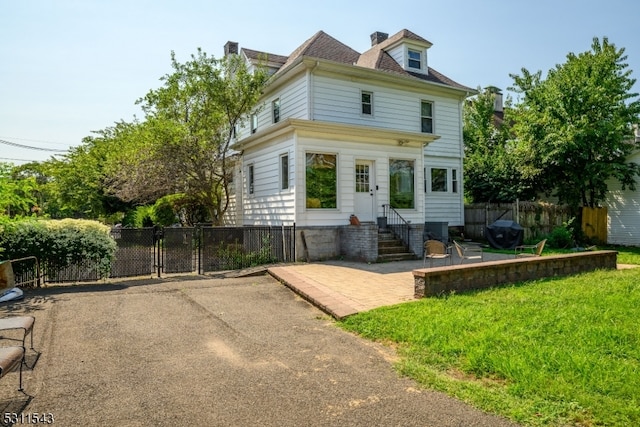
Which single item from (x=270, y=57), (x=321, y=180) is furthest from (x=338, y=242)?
(x=270, y=57)

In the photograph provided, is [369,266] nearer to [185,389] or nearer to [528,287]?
[528,287]

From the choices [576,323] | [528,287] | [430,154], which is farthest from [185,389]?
[430,154]

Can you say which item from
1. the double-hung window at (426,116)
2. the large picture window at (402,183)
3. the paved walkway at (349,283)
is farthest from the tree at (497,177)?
the paved walkway at (349,283)

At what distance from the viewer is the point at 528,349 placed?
458 centimetres

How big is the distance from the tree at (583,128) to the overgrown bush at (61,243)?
17381 millimetres

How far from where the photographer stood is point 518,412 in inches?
131

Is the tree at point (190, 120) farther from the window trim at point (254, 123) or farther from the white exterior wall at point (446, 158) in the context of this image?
the white exterior wall at point (446, 158)

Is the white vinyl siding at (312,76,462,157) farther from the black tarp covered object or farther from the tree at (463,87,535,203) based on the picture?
the black tarp covered object

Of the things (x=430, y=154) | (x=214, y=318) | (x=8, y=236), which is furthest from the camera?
(x=430, y=154)

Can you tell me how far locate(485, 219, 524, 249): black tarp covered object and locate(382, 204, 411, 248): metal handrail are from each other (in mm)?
4346

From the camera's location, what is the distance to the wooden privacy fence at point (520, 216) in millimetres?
18391

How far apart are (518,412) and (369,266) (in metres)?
8.26

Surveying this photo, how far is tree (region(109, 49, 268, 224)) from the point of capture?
14805 millimetres

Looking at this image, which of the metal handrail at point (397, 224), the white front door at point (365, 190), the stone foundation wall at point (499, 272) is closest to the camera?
the stone foundation wall at point (499, 272)
